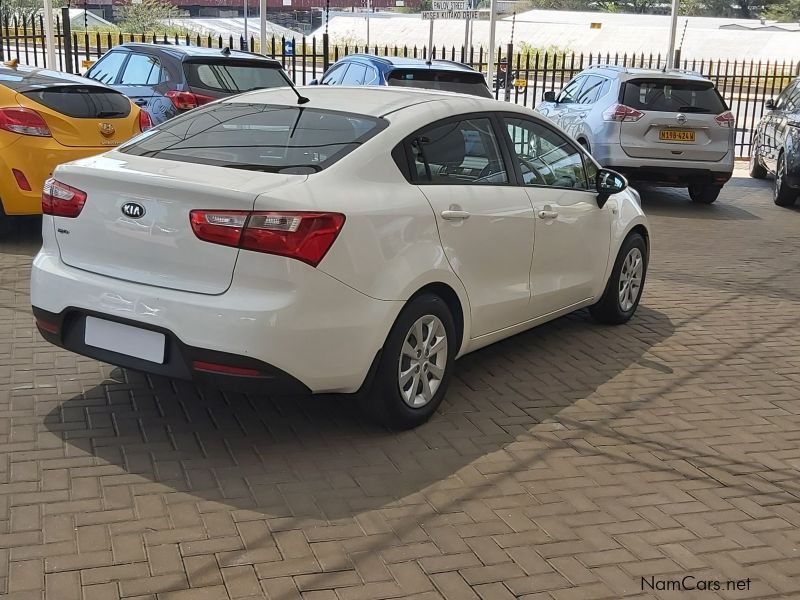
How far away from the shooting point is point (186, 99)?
1045cm

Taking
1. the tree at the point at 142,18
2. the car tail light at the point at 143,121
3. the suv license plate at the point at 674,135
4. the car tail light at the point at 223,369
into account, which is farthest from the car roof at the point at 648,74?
the tree at the point at 142,18

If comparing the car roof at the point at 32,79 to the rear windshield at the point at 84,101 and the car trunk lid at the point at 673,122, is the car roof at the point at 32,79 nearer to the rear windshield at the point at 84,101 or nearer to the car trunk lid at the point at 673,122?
the rear windshield at the point at 84,101

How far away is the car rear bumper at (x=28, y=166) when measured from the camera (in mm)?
7930

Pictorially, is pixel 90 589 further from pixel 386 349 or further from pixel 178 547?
pixel 386 349

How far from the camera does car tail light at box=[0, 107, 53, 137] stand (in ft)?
26.0

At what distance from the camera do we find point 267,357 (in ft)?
13.1

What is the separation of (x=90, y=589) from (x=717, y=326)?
5013mm

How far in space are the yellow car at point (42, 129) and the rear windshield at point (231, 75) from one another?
→ 224cm

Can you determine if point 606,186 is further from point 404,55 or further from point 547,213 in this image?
point 404,55

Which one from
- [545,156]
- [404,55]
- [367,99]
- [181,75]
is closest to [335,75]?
[181,75]

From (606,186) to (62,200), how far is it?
335 cm

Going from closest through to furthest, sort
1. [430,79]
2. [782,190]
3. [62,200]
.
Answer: [62,200] → [430,79] → [782,190]

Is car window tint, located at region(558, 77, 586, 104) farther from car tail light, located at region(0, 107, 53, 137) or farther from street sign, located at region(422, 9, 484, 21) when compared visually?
car tail light, located at region(0, 107, 53, 137)

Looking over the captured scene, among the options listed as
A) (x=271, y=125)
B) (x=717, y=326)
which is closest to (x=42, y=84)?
(x=271, y=125)
